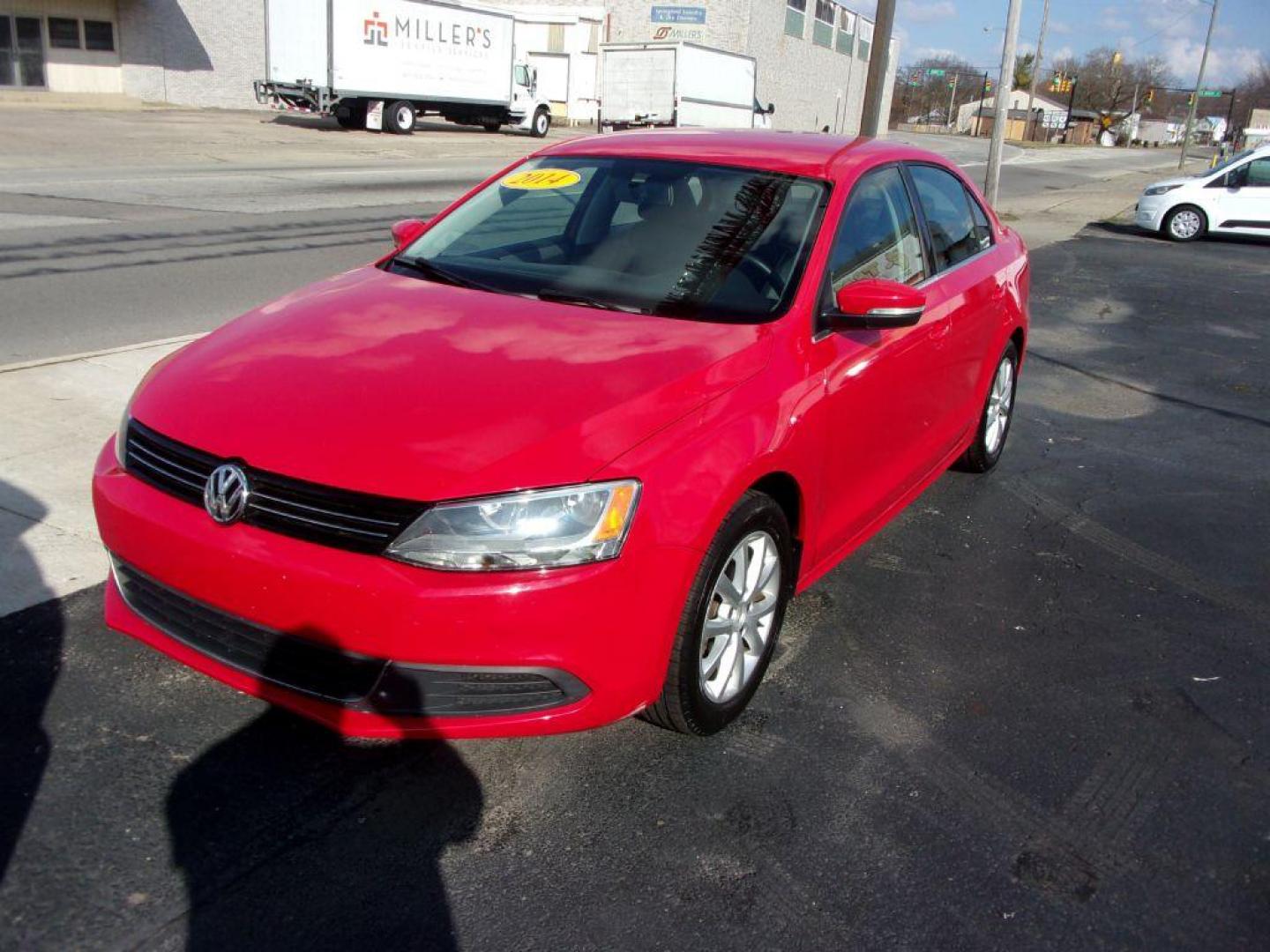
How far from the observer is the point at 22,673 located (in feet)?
11.2

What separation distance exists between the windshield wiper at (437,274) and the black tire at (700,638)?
49.0 inches

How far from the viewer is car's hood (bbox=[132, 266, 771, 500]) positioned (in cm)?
276

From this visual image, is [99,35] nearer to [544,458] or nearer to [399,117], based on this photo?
[399,117]

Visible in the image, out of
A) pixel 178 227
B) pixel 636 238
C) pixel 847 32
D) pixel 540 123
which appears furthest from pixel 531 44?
pixel 636 238

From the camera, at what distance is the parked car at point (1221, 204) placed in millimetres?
19641

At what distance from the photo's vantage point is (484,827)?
2869 millimetres

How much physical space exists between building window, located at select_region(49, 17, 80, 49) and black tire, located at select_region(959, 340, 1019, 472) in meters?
36.1

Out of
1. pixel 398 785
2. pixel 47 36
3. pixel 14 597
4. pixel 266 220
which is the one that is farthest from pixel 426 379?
pixel 47 36

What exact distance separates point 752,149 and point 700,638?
213 centimetres

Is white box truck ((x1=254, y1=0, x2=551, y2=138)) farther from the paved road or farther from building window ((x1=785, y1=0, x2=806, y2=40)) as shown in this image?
building window ((x1=785, y1=0, x2=806, y2=40))

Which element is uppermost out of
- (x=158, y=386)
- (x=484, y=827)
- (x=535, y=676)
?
(x=158, y=386)

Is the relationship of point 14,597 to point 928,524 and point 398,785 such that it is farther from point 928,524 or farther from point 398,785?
point 928,524

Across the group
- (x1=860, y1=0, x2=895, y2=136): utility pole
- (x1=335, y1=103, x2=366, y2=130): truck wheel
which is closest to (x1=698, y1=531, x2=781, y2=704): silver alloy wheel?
(x1=860, y1=0, x2=895, y2=136): utility pole

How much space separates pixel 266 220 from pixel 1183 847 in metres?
12.9
